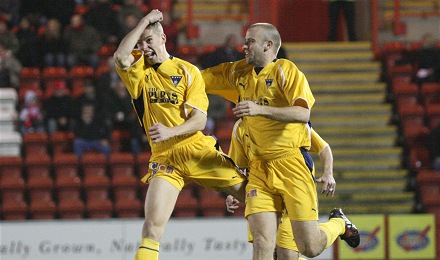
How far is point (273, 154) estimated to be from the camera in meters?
7.35

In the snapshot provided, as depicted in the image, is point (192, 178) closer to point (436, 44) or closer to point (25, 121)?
point (25, 121)

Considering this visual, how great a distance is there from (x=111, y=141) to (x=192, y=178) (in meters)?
6.33

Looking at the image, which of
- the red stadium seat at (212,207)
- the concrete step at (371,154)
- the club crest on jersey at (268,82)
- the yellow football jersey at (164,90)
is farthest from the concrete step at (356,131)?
the yellow football jersey at (164,90)

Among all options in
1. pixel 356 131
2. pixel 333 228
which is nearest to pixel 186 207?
pixel 356 131

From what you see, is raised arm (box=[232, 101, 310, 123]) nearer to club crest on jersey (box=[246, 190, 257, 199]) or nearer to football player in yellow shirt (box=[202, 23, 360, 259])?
football player in yellow shirt (box=[202, 23, 360, 259])

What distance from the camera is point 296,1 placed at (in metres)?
16.9

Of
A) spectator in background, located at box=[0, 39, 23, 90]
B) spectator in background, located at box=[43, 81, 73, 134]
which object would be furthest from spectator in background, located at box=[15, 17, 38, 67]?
spectator in background, located at box=[43, 81, 73, 134]

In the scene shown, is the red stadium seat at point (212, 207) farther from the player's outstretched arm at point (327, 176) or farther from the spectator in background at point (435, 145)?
the player's outstretched arm at point (327, 176)

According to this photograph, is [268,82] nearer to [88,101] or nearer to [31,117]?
[88,101]

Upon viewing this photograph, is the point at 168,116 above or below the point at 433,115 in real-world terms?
above

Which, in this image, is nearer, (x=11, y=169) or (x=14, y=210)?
(x=14, y=210)

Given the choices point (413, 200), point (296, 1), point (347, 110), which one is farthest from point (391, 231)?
point (296, 1)

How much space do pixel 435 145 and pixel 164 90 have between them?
686 centimetres

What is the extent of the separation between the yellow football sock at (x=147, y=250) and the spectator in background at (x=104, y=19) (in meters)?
8.46
